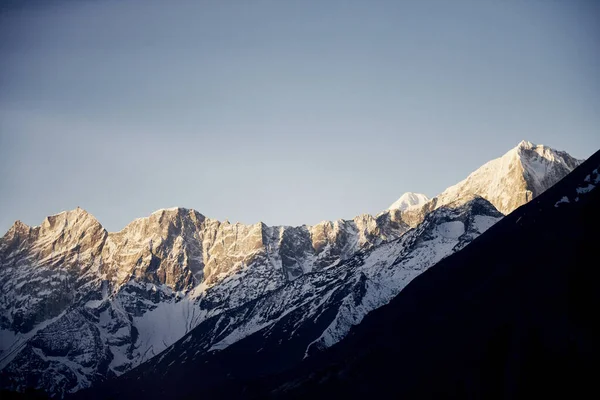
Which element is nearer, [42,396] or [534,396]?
[42,396]

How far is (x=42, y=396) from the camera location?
569 ft

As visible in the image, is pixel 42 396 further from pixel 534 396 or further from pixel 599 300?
pixel 599 300

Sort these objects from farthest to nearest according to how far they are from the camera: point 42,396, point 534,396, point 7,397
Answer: point 534,396
point 42,396
point 7,397

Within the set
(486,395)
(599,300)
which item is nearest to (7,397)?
(486,395)

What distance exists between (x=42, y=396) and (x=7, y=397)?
70.9ft

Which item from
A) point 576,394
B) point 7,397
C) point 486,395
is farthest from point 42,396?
point 576,394

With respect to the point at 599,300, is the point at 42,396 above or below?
above

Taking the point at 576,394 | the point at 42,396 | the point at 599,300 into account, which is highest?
the point at 42,396

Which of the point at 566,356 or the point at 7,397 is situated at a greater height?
the point at 7,397

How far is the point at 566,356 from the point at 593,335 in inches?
359

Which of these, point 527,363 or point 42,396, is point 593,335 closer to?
point 527,363

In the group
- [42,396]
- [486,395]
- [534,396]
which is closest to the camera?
[42,396]

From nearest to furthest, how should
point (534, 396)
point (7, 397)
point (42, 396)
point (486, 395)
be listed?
point (7, 397) < point (42, 396) < point (534, 396) < point (486, 395)

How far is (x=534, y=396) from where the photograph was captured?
185m
